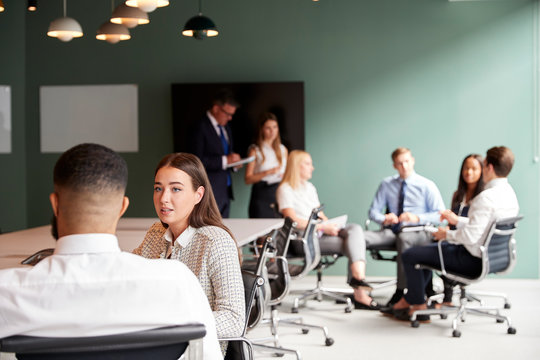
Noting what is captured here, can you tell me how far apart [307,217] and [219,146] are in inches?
59.2

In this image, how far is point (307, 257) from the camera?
5395mm

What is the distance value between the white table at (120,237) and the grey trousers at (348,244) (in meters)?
0.72

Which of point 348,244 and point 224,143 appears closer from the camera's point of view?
point 348,244

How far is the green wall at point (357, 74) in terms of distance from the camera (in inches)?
295

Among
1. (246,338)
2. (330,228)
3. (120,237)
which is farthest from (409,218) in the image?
(246,338)

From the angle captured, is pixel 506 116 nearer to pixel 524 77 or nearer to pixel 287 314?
pixel 524 77

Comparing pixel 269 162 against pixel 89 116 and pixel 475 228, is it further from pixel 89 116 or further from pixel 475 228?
pixel 475 228

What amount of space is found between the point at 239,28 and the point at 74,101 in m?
2.11

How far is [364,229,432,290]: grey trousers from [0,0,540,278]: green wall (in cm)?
119

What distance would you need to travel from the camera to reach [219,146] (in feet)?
23.8

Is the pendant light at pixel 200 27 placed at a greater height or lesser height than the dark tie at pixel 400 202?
greater

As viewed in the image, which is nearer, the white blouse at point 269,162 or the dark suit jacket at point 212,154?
the dark suit jacket at point 212,154

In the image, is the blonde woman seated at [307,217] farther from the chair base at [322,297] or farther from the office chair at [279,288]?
the office chair at [279,288]

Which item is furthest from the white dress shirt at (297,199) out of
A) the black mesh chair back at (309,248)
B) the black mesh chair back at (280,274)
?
the black mesh chair back at (280,274)
